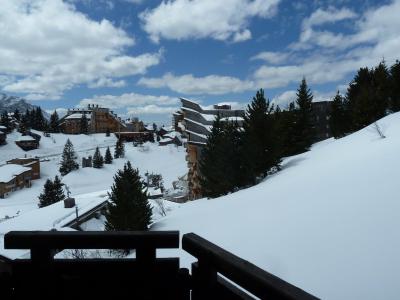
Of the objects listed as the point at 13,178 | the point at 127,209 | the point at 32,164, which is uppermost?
the point at 127,209

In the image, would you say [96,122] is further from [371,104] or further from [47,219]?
[371,104]

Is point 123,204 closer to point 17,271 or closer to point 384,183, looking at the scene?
point 384,183

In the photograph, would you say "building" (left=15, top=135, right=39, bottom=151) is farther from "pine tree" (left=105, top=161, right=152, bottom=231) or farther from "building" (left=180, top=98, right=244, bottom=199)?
"pine tree" (left=105, top=161, right=152, bottom=231)

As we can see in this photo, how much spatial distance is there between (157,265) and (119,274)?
319mm

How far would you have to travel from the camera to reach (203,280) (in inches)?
103

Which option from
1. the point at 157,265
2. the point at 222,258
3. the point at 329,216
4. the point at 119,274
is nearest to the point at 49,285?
the point at 119,274

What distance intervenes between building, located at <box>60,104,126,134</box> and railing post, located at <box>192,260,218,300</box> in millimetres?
127473

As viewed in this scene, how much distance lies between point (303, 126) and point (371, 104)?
7.62 meters

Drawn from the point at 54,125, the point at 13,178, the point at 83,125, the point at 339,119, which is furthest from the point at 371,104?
the point at 54,125

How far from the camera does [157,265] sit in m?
2.79

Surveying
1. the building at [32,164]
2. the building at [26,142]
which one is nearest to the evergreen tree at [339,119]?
the building at [32,164]

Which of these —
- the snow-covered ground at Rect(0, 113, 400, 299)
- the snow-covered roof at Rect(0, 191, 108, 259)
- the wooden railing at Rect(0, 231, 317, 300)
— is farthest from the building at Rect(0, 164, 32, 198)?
the wooden railing at Rect(0, 231, 317, 300)

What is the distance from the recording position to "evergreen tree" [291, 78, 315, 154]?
131 feet

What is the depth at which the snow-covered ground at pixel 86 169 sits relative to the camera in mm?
65125
